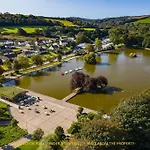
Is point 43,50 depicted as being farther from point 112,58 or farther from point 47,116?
point 47,116

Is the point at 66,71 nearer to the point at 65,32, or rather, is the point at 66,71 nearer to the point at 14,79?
the point at 14,79

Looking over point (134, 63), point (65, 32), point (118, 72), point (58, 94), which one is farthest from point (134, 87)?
point (65, 32)

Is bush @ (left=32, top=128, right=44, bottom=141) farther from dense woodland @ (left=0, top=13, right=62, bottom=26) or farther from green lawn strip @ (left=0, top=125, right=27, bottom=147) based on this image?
dense woodland @ (left=0, top=13, right=62, bottom=26)

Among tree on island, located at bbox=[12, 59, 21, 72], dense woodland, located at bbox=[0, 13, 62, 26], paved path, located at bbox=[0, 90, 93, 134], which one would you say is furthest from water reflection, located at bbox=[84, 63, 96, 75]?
dense woodland, located at bbox=[0, 13, 62, 26]

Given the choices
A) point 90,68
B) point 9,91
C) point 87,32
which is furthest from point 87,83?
point 87,32

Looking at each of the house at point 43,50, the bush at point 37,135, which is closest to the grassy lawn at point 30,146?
the bush at point 37,135

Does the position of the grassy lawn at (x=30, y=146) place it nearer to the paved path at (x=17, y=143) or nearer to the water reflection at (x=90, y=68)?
the paved path at (x=17, y=143)
